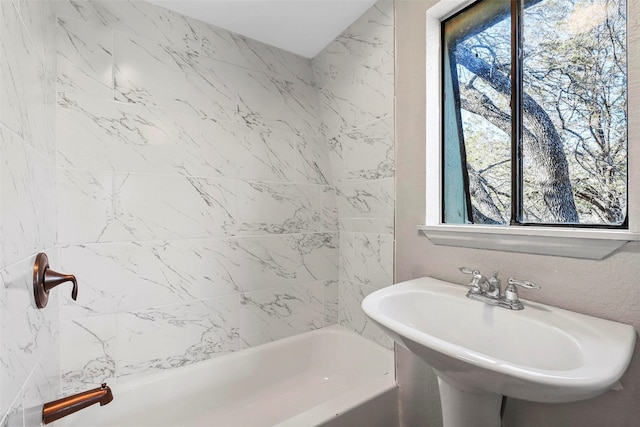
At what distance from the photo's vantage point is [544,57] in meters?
1.06

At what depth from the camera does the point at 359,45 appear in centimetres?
163

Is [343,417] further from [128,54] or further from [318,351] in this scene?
[128,54]

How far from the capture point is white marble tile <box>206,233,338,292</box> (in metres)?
1.68

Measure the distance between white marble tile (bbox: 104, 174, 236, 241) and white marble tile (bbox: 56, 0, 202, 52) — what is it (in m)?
0.73

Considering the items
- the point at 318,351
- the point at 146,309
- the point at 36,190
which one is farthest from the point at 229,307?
the point at 36,190

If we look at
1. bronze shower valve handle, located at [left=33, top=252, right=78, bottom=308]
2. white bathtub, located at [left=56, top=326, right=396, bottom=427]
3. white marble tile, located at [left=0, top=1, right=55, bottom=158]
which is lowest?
white bathtub, located at [left=56, top=326, right=396, bottom=427]

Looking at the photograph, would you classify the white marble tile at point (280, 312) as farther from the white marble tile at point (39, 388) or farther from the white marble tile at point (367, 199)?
the white marble tile at point (39, 388)

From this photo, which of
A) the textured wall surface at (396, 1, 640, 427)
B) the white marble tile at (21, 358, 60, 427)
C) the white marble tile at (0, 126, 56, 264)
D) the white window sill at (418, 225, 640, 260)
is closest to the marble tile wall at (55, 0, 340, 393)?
the white marble tile at (21, 358, 60, 427)

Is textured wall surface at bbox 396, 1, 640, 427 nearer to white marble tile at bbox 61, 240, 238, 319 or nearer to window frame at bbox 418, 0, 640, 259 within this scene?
window frame at bbox 418, 0, 640, 259

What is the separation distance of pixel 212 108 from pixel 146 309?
1.14 m

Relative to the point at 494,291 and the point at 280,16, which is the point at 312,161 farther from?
the point at 494,291

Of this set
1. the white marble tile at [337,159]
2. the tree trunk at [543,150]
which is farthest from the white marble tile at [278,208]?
the tree trunk at [543,150]

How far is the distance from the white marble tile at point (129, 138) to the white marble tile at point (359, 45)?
89 centimetres

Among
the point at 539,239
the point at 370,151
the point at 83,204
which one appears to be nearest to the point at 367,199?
the point at 370,151
